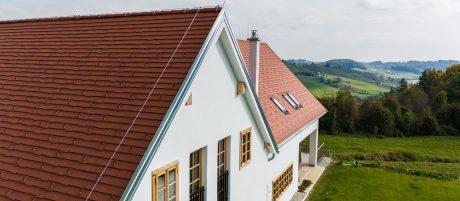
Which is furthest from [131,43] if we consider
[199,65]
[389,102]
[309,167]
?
[389,102]

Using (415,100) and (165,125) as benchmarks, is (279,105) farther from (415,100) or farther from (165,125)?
(415,100)

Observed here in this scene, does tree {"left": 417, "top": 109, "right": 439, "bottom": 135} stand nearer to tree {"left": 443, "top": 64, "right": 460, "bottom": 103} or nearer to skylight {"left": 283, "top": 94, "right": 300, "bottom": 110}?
tree {"left": 443, "top": 64, "right": 460, "bottom": 103}

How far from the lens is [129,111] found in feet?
23.2

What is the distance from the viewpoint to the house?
6.32m

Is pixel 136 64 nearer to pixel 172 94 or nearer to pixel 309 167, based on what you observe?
pixel 172 94

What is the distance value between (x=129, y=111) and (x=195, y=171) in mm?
2530

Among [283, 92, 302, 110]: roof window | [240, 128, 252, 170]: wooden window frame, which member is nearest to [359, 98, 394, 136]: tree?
[283, 92, 302, 110]: roof window

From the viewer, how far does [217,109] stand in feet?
31.2

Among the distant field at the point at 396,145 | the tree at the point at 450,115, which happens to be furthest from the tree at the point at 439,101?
the distant field at the point at 396,145

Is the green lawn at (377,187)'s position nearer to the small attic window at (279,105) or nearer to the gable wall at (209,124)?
the small attic window at (279,105)

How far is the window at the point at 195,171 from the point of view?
866 cm

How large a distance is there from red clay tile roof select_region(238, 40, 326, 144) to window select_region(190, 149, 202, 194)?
5498mm

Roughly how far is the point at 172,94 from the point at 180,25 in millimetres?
2582

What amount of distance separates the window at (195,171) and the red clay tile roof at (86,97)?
7.12 feet
